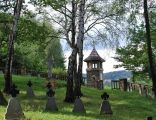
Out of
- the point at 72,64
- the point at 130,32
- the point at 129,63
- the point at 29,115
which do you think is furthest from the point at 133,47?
the point at 29,115

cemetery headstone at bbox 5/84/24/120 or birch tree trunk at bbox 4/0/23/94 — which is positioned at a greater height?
birch tree trunk at bbox 4/0/23/94

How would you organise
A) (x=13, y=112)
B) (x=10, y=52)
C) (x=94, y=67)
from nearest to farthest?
(x=13, y=112), (x=10, y=52), (x=94, y=67)

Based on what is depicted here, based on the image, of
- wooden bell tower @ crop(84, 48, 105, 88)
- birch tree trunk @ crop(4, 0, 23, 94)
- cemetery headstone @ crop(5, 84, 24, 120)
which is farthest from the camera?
wooden bell tower @ crop(84, 48, 105, 88)

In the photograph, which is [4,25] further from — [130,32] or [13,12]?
[130,32]

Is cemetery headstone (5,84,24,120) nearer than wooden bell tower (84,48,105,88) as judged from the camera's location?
Yes

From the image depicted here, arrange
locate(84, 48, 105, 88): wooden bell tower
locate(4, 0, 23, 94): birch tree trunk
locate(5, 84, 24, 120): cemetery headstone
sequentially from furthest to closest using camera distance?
locate(84, 48, 105, 88): wooden bell tower, locate(4, 0, 23, 94): birch tree trunk, locate(5, 84, 24, 120): cemetery headstone

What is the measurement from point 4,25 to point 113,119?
19.0 meters

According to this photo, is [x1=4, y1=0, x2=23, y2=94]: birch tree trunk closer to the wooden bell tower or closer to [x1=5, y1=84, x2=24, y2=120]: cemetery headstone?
[x1=5, y1=84, x2=24, y2=120]: cemetery headstone

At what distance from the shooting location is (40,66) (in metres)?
85.6

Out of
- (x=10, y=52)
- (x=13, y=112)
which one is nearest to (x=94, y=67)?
(x=10, y=52)

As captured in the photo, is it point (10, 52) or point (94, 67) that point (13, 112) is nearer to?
point (10, 52)

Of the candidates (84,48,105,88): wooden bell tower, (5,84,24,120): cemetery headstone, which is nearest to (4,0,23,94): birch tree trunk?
(5,84,24,120): cemetery headstone

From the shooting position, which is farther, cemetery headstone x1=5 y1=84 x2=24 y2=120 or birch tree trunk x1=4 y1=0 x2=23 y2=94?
birch tree trunk x1=4 y1=0 x2=23 y2=94

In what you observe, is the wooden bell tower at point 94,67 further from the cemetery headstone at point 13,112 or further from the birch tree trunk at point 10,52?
the cemetery headstone at point 13,112
